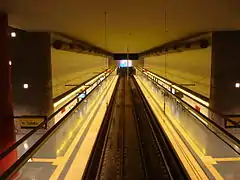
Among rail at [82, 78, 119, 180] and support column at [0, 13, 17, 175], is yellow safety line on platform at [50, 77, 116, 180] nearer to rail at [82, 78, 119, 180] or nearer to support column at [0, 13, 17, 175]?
rail at [82, 78, 119, 180]

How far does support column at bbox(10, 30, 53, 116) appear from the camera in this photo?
690cm

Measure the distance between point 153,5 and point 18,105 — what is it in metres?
4.66

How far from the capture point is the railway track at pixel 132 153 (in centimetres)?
421

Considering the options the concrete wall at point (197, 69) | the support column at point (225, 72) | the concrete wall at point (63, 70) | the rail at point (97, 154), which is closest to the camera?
the rail at point (97, 154)

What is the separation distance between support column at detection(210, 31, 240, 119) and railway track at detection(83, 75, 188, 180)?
1535mm

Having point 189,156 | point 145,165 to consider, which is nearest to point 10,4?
point 145,165

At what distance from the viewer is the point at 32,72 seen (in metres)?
7.00

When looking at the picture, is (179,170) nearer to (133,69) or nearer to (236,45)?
(236,45)

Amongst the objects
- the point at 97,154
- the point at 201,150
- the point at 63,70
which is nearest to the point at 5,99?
the point at 97,154

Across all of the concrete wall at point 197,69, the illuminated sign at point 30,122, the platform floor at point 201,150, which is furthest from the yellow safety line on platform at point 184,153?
the illuminated sign at point 30,122

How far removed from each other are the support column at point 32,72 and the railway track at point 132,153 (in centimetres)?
158

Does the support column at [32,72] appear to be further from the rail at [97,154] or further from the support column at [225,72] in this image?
the support column at [225,72]

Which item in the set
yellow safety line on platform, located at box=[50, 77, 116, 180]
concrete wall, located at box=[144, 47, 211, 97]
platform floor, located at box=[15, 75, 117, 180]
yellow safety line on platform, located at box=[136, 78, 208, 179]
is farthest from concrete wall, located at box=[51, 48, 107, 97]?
concrete wall, located at box=[144, 47, 211, 97]

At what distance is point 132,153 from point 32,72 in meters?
3.24
